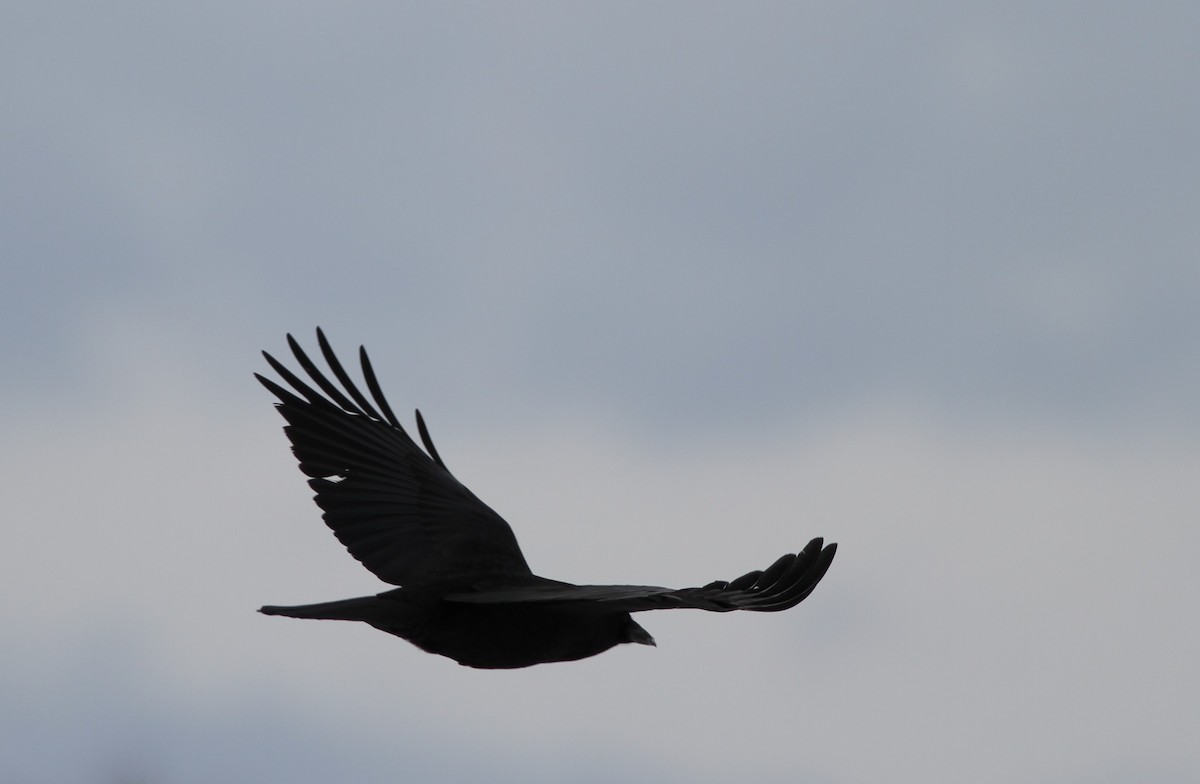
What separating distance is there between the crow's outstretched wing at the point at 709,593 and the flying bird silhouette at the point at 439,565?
0.01 meters

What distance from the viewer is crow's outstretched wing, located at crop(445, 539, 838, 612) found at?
10.4 metres

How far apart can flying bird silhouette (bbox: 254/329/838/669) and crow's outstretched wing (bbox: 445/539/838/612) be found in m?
0.01

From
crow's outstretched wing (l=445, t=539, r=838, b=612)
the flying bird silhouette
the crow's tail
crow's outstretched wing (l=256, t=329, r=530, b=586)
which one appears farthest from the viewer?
crow's outstretched wing (l=256, t=329, r=530, b=586)

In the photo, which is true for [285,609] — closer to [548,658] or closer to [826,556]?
[548,658]

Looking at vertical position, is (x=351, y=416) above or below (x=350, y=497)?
above

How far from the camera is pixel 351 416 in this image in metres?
14.1

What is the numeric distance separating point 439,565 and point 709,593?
2.43 meters

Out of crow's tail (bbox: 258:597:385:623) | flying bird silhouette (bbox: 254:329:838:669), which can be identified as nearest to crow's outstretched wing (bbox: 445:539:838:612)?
flying bird silhouette (bbox: 254:329:838:669)

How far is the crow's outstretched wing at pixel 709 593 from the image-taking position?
1041cm

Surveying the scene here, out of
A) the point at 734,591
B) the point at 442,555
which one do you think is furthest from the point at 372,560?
the point at 734,591

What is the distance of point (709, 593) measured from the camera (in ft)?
38.9

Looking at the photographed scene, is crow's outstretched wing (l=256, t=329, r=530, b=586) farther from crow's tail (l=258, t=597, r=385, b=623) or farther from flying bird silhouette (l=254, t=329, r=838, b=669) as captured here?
crow's tail (l=258, t=597, r=385, b=623)

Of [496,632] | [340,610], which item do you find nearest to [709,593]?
[496,632]

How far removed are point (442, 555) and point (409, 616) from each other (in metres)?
1.31
